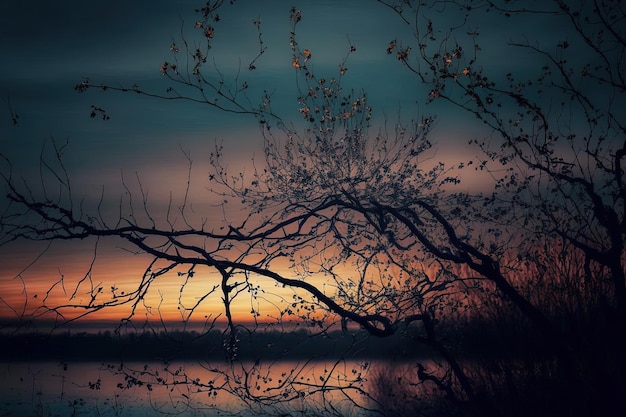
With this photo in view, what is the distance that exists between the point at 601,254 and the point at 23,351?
7.34 m

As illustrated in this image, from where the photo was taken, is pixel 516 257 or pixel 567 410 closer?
pixel 567 410

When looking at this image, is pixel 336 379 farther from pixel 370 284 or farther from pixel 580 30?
pixel 580 30

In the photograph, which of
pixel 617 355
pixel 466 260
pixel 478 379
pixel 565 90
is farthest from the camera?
pixel 478 379

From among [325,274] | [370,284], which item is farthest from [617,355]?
[325,274]

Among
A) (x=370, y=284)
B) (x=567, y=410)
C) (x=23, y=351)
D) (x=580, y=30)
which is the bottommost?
(x=567, y=410)

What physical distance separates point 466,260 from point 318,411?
3.81 metres

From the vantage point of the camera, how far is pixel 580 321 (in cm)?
1051

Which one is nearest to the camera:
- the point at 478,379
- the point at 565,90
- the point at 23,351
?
the point at 23,351

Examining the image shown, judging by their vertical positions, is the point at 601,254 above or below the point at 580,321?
above

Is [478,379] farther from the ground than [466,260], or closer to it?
closer to it

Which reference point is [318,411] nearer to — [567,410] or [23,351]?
[567,410]

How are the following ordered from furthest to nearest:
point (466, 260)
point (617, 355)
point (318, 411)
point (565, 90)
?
point (318, 411), point (617, 355), point (565, 90), point (466, 260)

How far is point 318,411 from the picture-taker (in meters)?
10.5

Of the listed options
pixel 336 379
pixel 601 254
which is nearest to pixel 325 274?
pixel 336 379
